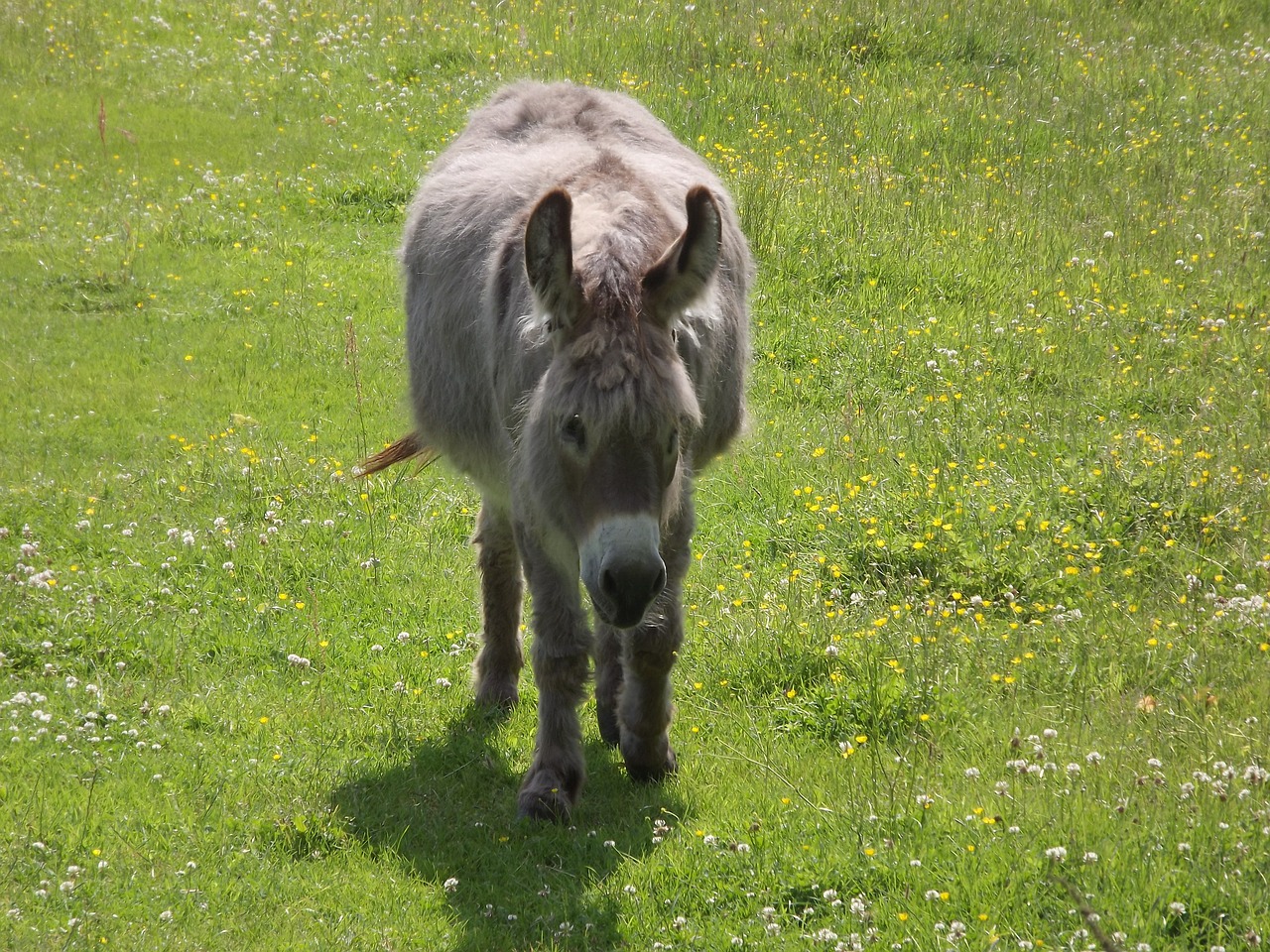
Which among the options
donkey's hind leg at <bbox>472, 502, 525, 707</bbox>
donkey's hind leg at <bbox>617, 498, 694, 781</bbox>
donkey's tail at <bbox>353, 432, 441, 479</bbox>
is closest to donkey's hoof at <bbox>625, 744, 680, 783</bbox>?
donkey's hind leg at <bbox>617, 498, 694, 781</bbox>

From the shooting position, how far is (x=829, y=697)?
5.04m

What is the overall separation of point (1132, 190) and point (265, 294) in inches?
297

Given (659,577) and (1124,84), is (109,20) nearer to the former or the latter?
(1124,84)

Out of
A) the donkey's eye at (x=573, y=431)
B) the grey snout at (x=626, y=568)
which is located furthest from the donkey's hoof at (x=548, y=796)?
the donkey's eye at (x=573, y=431)

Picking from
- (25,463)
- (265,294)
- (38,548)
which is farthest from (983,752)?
(265,294)

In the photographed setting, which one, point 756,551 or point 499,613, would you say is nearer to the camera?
point 499,613

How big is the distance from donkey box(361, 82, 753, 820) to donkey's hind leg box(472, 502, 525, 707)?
11 mm

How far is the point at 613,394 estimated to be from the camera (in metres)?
3.77

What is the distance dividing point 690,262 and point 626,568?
1.04 meters

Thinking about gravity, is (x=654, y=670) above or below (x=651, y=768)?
above

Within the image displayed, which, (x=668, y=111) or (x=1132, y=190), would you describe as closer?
(x=1132, y=190)

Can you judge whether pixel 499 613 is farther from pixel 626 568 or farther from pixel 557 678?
pixel 626 568

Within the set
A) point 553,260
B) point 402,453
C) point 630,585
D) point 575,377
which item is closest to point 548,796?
point 630,585

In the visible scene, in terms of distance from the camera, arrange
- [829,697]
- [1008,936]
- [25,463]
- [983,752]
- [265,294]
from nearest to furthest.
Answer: [1008,936]
[983,752]
[829,697]
[25,463]
[265,294]
